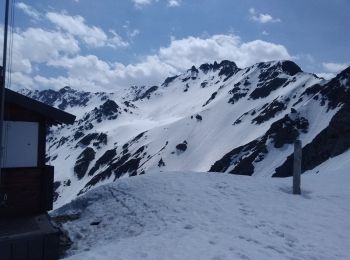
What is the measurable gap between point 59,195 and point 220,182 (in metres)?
162

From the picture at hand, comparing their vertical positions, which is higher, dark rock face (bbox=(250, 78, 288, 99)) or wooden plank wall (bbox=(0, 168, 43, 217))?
dark rock face (bbox=(250, 78, 288, 99))

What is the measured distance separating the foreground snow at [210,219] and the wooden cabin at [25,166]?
147 centimetres

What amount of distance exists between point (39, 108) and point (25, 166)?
2.00 meters

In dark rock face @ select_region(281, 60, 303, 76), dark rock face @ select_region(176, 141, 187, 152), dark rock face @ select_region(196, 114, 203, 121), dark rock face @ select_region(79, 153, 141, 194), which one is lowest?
dark rock face @ select_region(79, 153, 141, 194)

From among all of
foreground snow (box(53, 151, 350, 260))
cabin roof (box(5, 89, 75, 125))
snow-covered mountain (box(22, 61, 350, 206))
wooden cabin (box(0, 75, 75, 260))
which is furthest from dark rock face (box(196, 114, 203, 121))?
wooden cabin (box(0, 75, 75, 260))

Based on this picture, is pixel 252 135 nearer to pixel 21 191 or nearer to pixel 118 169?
pixel 118 169

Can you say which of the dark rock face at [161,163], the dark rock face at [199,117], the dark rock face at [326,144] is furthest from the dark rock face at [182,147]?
the dark rock face at [326,144]

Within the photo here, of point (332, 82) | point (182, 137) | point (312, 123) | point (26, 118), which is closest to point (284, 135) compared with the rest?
point (312, 123)

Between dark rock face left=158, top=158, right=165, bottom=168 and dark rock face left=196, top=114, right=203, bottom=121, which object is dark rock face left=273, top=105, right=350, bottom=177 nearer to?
dark rock face left=158, top=158, right=165, bottom=168

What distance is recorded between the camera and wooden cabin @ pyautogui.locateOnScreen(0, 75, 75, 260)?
13.8 m

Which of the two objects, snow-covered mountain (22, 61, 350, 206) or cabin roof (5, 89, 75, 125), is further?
snow-covered mountain (22, 61, 350, 206)

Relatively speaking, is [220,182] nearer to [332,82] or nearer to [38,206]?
[38,206]

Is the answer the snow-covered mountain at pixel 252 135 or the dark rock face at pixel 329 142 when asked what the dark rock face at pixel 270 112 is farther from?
the dark rock face at pixel 329 142

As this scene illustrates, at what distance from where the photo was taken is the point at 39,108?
14.3m
